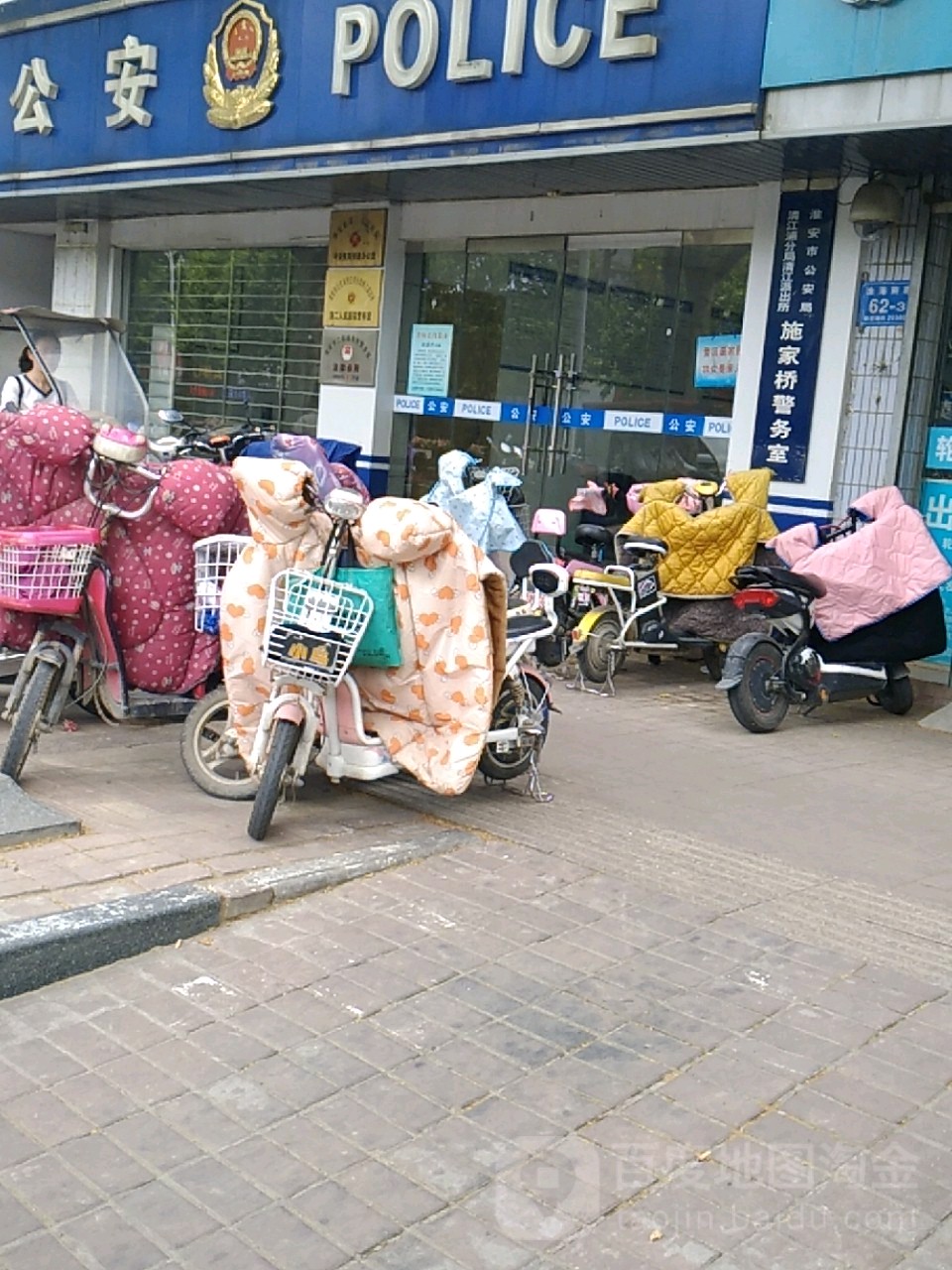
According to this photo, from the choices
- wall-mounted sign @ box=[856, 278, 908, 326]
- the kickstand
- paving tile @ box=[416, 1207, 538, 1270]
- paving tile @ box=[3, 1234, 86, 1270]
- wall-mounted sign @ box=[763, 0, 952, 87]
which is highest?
wall-mounted sign @ box=[763, 0, 952, 87]

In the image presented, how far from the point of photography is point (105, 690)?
6.01 meters

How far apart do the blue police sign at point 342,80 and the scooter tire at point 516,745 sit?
422 cm

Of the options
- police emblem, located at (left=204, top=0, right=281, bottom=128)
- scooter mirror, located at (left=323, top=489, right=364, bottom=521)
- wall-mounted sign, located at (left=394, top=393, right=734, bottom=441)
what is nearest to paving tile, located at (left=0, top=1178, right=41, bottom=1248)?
scooter mirror, located at (left=323, top=489, right=364, bottom=521)

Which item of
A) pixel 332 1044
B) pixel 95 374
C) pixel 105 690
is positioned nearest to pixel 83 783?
pixel 105 690

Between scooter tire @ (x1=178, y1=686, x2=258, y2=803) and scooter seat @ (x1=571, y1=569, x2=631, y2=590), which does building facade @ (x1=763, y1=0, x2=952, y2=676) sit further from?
scooter tire @ (x1=178, y1=686, x2=258, y2=803)

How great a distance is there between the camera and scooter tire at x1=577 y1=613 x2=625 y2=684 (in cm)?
872

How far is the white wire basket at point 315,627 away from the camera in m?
4.88

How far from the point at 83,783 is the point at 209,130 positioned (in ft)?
25.4

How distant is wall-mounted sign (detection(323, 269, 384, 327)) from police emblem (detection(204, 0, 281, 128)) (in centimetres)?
176

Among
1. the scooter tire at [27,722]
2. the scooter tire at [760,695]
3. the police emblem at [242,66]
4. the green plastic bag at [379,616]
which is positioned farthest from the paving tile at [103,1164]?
the police emblem at [242,66]

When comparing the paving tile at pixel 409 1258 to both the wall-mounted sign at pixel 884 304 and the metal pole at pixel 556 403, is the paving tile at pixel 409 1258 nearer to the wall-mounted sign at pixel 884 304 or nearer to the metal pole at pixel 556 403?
the wall-mounted sign at pixel 884 304

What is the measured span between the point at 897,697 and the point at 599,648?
1921mm

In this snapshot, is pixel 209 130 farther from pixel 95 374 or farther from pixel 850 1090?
pixel 850 1090

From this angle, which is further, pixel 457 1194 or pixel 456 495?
pixel 456 495
